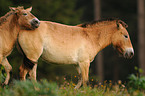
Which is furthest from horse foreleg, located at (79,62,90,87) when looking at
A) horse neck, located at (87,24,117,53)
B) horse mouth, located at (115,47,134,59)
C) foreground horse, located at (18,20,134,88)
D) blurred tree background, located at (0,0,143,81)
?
blurred tree background, located at (0,0,143,81)

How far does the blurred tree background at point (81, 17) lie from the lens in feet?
52.6

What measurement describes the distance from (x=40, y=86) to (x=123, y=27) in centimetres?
412

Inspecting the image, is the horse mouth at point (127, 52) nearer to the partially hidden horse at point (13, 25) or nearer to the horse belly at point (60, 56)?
the horse belly at point (60, 56)

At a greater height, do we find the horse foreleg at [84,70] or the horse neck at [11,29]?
the horse neck at [11,29]

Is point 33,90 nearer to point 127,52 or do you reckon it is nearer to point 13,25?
point 13,25

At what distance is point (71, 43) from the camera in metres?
7.38

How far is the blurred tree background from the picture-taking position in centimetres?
1603

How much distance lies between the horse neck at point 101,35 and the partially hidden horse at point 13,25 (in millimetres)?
2026

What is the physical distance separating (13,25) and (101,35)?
111 inches

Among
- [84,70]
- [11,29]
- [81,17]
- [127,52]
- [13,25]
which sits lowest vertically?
[84,70]

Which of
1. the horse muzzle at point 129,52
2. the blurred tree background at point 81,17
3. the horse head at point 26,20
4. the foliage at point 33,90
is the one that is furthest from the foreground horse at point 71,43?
the blurred tree background at point 81,17

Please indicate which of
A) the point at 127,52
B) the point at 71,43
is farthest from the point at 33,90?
the point at 127,52

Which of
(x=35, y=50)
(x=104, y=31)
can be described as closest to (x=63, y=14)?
(x=104, y=31)

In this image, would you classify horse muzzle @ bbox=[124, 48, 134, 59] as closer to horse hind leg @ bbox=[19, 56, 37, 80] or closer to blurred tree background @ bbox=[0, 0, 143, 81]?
horse hind leg @ bbox=[19, 56, 37, 80]
